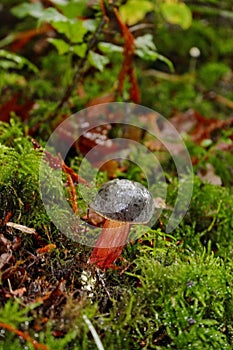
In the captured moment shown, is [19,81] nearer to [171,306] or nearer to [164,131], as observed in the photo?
[164,131]

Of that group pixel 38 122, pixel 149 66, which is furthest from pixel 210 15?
pixel 38 122

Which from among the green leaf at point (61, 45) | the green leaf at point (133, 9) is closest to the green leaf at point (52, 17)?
the green leaf at point (61, 45)

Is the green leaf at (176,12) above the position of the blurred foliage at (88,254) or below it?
above

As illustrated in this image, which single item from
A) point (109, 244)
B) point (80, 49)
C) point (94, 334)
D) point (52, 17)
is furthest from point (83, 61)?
point (94, 334)

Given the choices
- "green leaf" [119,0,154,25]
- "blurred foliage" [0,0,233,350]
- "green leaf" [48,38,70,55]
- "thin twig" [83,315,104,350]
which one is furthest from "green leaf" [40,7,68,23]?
"thin twig" [83,315,104,350]

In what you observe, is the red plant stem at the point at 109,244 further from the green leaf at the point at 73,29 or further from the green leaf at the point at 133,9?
the green leaf at the point at 133,9

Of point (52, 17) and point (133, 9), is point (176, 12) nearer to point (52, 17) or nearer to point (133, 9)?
point (133, 9)
